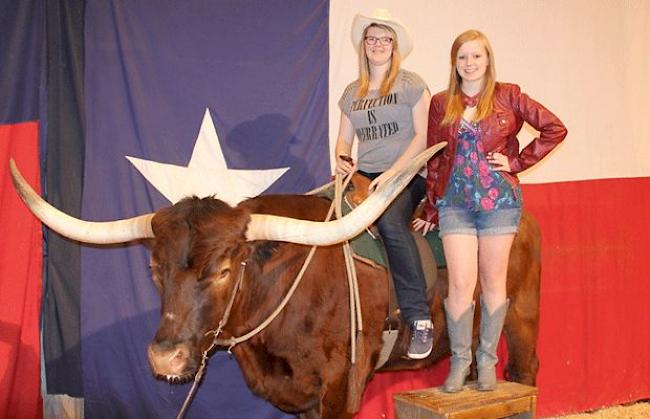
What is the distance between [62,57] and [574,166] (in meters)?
4.12

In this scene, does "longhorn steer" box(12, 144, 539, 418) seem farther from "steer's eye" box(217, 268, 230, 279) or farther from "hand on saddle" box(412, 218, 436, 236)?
"hand on saddle" box(412, 218, 436, 236)

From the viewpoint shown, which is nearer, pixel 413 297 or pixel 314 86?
pixel 413 297

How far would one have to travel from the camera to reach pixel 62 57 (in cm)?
382

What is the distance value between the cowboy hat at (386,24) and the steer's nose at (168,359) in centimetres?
204

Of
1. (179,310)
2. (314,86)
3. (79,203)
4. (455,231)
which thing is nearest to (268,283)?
(179,310)

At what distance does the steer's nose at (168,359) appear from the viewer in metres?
2.50

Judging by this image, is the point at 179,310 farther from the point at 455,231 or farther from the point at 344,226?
the point at 455,231

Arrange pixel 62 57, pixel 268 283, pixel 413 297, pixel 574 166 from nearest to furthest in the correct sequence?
pixel 268 283
pixel 413 297
pixel 62 57
pixel 574 166

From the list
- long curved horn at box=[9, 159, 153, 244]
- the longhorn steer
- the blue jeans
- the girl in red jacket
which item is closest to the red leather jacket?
the girl in red jacket

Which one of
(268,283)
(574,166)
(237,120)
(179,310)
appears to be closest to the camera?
(179,310)

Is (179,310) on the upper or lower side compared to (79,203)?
lower

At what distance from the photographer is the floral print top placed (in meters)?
3.25

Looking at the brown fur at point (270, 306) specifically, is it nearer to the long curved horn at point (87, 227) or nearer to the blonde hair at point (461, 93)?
the long curved horn at point (87, 227)

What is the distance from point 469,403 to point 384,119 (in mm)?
1553
